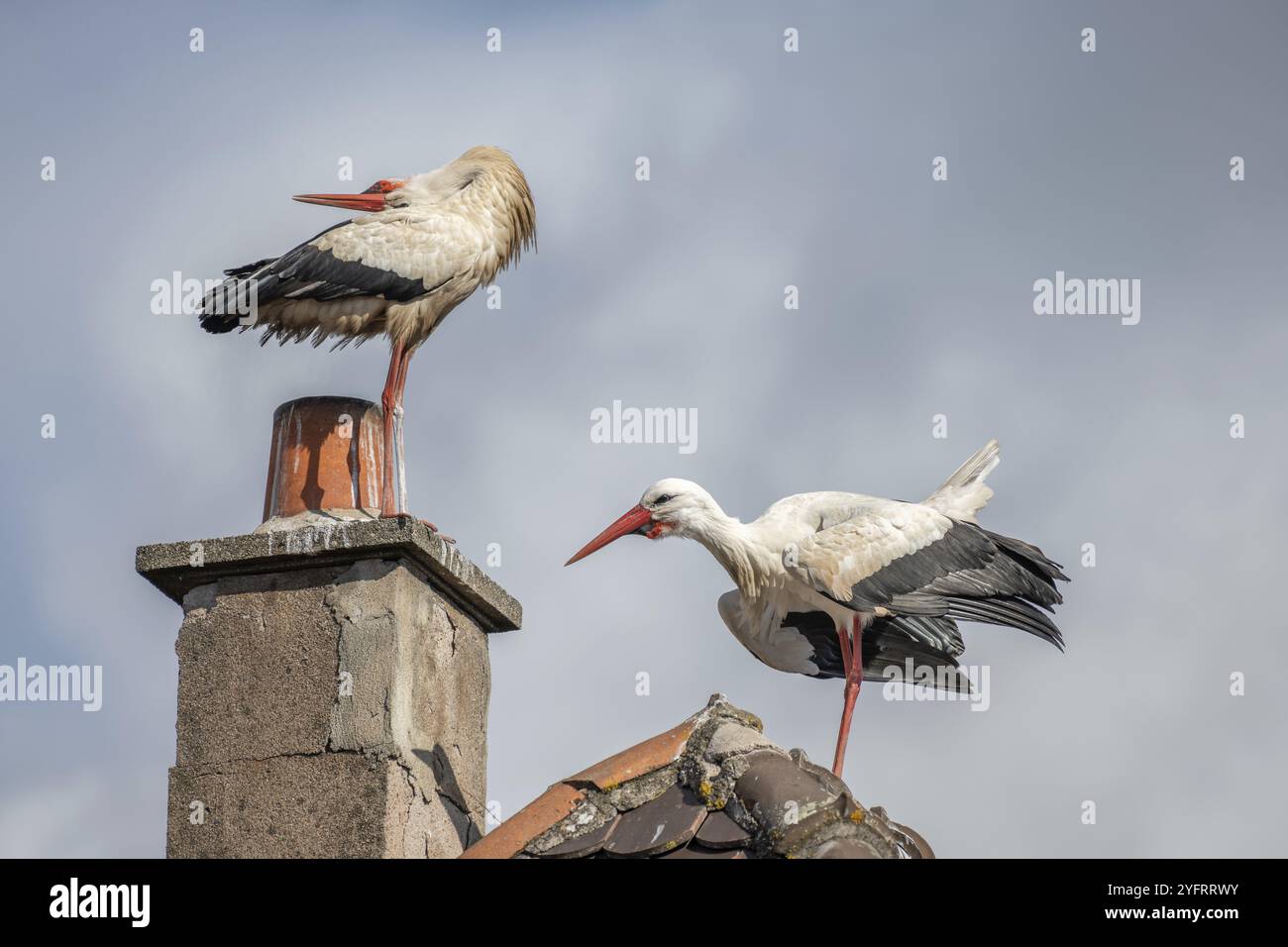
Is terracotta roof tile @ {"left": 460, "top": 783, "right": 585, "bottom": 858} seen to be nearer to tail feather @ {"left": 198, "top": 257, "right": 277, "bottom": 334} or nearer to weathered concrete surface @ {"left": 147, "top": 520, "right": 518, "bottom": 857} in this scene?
weathered concrete surface @ {"left": 147, "top": 520, "right": 518, "bottom": 857}

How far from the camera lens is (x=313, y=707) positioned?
554 cm

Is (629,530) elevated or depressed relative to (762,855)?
elevated

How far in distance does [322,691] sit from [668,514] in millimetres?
2282

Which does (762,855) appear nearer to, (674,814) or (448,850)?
(674,814)

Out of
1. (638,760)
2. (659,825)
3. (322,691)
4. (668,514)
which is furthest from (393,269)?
(659,825)

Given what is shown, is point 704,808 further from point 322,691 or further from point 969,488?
point 969,488

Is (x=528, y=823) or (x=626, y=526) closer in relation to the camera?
(x=528, y=823)

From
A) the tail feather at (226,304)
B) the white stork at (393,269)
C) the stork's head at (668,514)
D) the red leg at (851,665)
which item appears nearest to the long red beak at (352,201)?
the white stork at (393,269)

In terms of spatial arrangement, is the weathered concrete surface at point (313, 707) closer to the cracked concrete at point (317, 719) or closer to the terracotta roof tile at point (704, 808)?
the cracked concrete at point (317, 719)

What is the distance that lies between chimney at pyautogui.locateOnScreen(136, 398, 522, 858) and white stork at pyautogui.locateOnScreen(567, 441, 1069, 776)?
1.52m

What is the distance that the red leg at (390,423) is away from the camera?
6.32 meters
